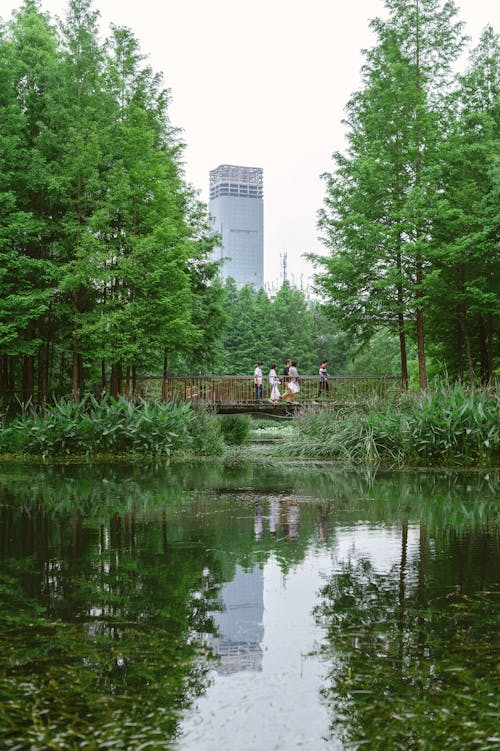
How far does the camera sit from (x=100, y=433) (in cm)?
1570

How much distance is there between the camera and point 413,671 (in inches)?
120

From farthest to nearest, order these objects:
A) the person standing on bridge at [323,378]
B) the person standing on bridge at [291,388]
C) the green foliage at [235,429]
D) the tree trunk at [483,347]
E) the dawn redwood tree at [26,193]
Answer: the person standing on bridge at [291,388] < the person standing on bridge at [323,378] < the tree trunk at [483,347] < the green foliage at [235,429] < the dawn redwood tree at [26,193]

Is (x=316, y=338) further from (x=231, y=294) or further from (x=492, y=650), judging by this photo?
(x=492, y=650)

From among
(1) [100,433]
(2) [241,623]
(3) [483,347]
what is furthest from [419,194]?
(2) [241,623]

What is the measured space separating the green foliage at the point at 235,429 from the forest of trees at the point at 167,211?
305cm

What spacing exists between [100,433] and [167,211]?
9.68m

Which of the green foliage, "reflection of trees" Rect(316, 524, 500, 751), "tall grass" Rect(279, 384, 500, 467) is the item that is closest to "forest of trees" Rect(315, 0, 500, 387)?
the green foliage

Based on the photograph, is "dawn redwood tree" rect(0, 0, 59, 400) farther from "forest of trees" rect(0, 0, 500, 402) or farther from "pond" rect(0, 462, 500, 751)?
"pond" rect(0, 462, 500, 751)

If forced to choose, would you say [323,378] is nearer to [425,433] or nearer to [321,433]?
[321,433]

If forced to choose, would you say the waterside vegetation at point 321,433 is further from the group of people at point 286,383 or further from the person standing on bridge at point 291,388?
the person standing on bridge at point 291,388

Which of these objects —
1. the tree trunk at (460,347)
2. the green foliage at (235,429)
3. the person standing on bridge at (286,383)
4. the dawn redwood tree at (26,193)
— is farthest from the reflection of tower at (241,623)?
the person standing on bridge at (286,383)

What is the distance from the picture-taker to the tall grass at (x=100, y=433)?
15.6 metres

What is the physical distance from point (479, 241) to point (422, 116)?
4.95 m

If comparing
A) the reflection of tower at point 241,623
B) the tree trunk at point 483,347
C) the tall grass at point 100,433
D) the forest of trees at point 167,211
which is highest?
→ the forest of trees at point 167,211
